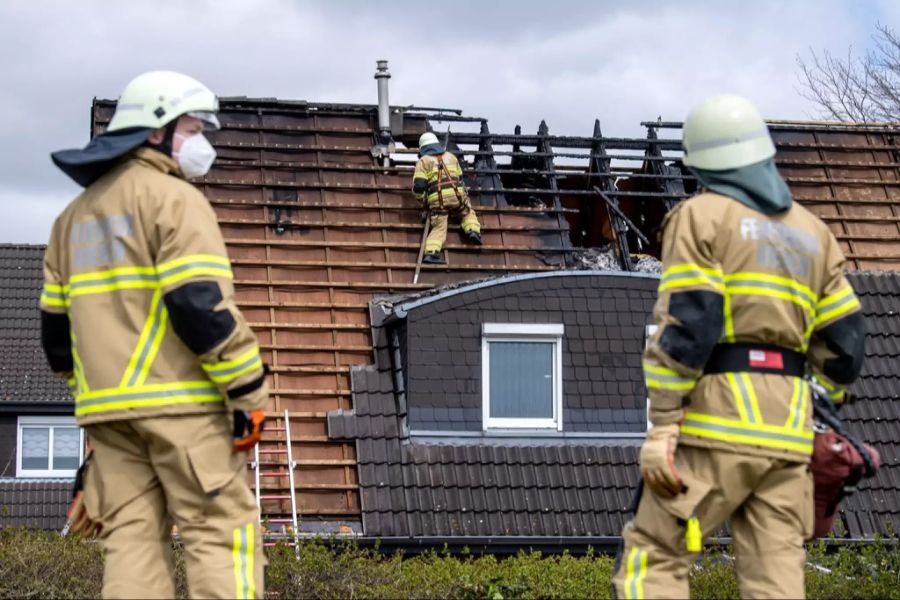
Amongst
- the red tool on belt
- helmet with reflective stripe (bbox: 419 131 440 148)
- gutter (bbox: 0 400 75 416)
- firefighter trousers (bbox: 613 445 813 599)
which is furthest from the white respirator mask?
gutter (bbox: 0 400 75 416)

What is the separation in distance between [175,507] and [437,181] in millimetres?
10210

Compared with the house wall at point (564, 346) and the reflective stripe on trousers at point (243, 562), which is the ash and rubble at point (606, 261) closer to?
the house wall at point (564, 346)

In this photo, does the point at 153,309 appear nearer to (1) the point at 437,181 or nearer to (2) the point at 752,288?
(2) the point at 752,288

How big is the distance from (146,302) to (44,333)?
0.58 metres

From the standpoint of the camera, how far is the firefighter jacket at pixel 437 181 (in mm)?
15258

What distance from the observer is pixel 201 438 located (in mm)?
5270

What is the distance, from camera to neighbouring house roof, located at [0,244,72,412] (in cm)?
2941

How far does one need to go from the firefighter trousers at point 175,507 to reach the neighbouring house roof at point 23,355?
972 inches

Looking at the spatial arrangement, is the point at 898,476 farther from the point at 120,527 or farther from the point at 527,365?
the point at 120,527

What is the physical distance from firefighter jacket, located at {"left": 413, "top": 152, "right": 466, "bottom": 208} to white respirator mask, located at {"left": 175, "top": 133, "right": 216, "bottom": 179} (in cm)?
958

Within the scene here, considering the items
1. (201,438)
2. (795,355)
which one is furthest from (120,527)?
(795,355)

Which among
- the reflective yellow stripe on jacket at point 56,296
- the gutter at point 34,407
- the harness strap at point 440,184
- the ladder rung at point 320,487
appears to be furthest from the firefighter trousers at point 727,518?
the gutter at point 34,407

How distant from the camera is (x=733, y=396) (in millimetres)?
5344

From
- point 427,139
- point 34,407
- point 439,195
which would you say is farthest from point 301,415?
point 34,407
